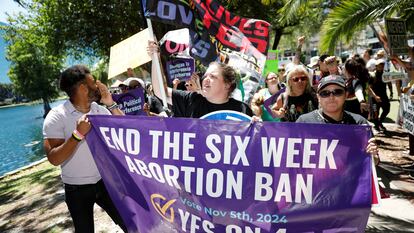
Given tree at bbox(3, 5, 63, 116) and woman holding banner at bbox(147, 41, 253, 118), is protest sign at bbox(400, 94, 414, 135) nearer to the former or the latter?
woman holding banner at bbox(147, 41, 253, 118)

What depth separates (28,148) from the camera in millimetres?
17359

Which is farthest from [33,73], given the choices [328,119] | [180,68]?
[328,119]

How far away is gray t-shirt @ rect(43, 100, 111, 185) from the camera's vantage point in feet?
8.70

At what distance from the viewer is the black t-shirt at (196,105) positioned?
2955 millimetres

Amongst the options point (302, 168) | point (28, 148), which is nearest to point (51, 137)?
point (302, 168)

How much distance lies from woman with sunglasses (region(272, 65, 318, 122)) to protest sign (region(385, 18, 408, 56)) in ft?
10.5

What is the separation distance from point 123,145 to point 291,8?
6555 millimetres

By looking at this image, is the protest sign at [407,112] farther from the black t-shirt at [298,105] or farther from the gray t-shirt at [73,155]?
the gray t-shirt at [73,155]

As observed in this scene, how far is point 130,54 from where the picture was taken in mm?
4492

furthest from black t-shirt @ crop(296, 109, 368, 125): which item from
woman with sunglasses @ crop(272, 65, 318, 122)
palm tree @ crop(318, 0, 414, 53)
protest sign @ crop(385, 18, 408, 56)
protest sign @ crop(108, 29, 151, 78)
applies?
palm tree @ crop(318, 0, 414, 53)

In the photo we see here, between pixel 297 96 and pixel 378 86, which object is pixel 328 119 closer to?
pixel 297 96

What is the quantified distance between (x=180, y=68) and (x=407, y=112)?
4458 millimetres

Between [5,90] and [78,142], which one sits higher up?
[5,90]

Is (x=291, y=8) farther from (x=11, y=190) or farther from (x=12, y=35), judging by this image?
(x=12, y=35)
